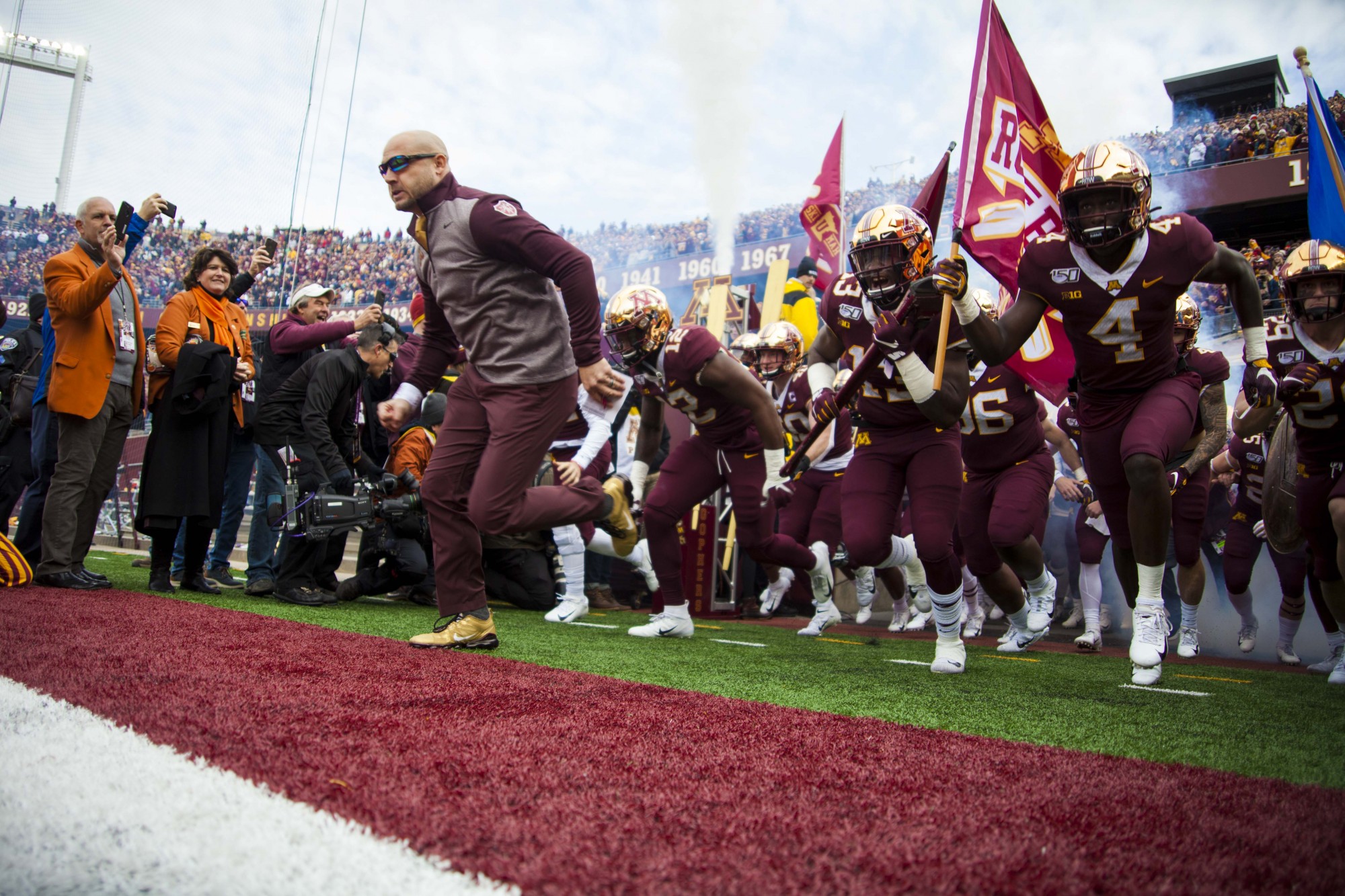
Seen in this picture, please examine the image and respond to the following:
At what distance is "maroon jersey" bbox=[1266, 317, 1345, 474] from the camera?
13.3 feet

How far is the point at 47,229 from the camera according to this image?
108 ft

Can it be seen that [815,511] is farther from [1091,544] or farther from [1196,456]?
[1196,456]

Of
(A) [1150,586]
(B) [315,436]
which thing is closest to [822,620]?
(A) [1150,586]

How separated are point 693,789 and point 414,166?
283cm

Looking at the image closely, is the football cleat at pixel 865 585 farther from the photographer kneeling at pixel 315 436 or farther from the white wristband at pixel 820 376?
the photographer kneeling at pixel 315 436

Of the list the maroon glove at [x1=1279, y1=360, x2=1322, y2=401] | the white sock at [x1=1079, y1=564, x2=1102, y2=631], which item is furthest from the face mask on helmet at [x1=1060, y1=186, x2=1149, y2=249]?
the white sock at [x1=1079, y1=564, x2=1102, y2=631]

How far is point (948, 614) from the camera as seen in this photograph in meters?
4.11

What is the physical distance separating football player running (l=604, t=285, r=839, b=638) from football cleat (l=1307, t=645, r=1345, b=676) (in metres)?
3.30

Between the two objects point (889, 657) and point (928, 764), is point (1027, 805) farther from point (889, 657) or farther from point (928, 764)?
point (889, 657)

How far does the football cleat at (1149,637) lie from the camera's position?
11.7 feet

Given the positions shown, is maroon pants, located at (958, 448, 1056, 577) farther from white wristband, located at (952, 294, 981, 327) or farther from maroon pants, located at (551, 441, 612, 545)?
maroon pants, located at (551, 441, 612, 545)

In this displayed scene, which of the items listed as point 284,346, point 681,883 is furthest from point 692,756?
point 284,346

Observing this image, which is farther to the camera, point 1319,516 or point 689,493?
point 689,493

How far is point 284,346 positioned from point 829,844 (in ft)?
19.7
